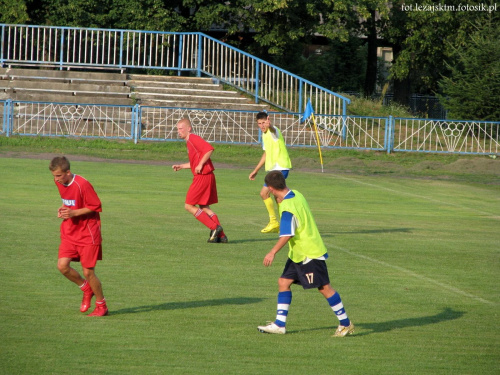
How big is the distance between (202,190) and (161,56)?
21.8 meters

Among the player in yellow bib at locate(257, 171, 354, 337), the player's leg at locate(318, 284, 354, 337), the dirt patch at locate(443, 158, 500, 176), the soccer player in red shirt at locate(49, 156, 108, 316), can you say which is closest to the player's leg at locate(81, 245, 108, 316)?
the soccer player in red shirt at locate(49, 156, 108, 316)

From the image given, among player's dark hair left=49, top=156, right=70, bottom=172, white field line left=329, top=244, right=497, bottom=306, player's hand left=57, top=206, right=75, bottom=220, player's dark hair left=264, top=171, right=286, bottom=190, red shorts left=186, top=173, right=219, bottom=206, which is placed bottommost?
white field line left=329, top=244, right=497, bottom=306

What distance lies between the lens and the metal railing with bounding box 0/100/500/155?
90.5ft

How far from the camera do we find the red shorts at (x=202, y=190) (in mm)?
12023

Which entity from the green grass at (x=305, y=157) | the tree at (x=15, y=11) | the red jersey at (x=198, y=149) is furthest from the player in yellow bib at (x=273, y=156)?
the tree at (x=15, y=11)

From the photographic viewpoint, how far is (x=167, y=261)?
1051 centimetres

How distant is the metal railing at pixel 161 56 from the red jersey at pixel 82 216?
23.5 m

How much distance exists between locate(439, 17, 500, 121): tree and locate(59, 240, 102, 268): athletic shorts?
27.0m

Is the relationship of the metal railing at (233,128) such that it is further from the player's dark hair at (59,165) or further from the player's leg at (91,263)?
the player's dark hair at (59,165)

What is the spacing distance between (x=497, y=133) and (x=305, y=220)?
2302 cm

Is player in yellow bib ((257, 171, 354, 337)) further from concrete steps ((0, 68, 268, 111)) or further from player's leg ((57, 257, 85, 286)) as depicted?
concrete steps ((0, 68, 268, 111))

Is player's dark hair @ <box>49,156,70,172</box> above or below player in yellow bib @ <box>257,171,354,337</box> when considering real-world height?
above

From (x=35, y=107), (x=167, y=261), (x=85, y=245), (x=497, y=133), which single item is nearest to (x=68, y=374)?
(x=85, y=245)

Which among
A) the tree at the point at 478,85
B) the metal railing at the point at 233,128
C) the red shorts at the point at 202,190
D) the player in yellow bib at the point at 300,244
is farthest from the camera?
the tree at the point at 478,85
